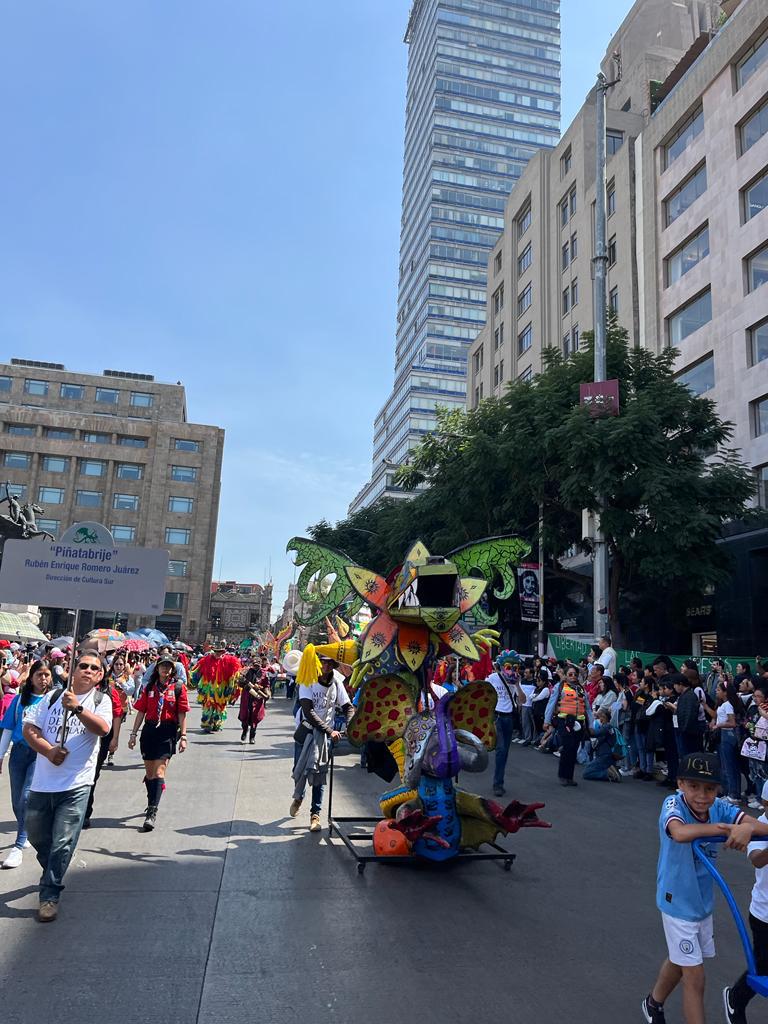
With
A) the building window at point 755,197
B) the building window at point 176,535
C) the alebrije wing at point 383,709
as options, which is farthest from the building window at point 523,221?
the alebrije wing at point 383,709

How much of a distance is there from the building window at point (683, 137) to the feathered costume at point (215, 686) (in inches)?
1017

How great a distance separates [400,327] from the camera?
113 meters

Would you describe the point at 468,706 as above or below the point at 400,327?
below

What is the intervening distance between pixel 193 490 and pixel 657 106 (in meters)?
46.6

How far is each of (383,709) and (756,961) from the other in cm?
367

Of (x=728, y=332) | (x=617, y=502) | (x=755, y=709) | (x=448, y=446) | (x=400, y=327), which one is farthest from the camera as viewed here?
(x=400, y=327)

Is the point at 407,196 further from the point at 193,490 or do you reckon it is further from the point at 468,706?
the point at 468,706

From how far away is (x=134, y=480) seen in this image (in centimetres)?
6594

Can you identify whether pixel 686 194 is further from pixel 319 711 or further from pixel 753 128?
pixel 319 711

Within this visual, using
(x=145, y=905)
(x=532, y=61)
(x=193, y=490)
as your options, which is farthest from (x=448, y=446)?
(x=532, y=61)

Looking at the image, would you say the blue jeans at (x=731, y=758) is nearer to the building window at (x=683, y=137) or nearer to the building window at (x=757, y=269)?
the building window at (x=757, y=269)

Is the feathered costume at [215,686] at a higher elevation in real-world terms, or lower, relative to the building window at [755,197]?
lower

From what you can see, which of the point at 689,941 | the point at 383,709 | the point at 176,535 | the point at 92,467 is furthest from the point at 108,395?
the point at 689,941

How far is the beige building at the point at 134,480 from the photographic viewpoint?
64000mm
